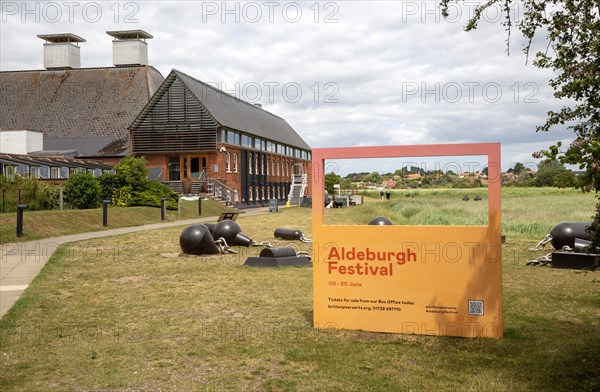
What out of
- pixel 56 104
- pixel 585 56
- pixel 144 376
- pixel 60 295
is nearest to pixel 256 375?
pixel 144 376

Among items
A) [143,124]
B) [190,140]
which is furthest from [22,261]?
[143,124]

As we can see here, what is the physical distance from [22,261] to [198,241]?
4.29m

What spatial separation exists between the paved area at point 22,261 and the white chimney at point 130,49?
45138mm

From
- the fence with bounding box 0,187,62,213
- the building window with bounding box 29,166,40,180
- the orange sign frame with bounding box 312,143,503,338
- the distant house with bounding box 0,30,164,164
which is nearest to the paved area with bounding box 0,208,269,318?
the orange sign frame with bounding box 312,143,503,338

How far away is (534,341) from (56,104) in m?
59.5

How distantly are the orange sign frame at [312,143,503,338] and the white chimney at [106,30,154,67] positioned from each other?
2390 inches

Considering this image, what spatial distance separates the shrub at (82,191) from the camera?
2961 centimetres

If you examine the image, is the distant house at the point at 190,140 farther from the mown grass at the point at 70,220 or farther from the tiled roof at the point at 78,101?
the mown grass at the point at 70,220

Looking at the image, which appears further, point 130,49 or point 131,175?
point 130,49

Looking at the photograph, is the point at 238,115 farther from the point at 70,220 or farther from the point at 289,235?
the point at 289,235

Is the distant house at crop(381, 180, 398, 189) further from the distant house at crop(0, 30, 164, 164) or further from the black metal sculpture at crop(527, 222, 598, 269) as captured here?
the distant house at crop(0, 30, 164, 164)

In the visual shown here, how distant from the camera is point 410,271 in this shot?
23.1ft

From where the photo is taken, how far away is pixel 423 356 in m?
6.13

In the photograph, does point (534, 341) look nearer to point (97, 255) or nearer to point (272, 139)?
point (97, 255)
